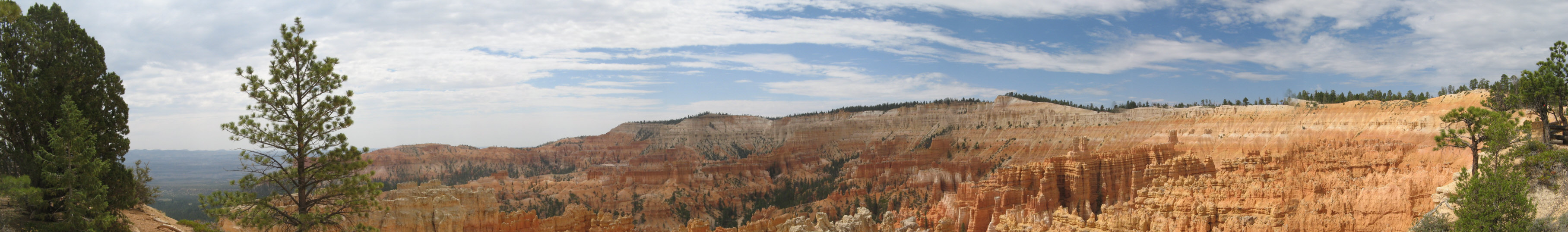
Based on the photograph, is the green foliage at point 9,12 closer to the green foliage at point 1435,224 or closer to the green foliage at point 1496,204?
the green foliage at point 1496,204

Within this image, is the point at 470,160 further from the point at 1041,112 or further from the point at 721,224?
the point at 1041,112

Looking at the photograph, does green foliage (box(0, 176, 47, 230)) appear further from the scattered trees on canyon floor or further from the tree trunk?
the tree trunk

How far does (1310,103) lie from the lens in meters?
61.9

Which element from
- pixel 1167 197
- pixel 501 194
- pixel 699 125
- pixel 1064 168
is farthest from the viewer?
pixel 699 125

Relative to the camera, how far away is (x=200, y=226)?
83.4 ft

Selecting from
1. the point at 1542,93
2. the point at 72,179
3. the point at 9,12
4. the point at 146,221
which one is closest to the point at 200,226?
the point at 146,221

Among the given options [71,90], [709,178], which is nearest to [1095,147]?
[709,178]

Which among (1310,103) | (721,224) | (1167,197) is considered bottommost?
(721,224)

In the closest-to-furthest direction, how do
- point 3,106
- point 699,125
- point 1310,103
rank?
point 3,106, point 1310,103, point 699,125

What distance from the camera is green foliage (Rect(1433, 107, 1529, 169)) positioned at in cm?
2522

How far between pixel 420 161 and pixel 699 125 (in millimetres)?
51235

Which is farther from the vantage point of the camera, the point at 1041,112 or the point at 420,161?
the point at 420,161

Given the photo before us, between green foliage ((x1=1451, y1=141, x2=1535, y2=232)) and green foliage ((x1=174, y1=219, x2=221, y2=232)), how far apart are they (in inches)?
1335

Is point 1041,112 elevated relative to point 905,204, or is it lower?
elevated
